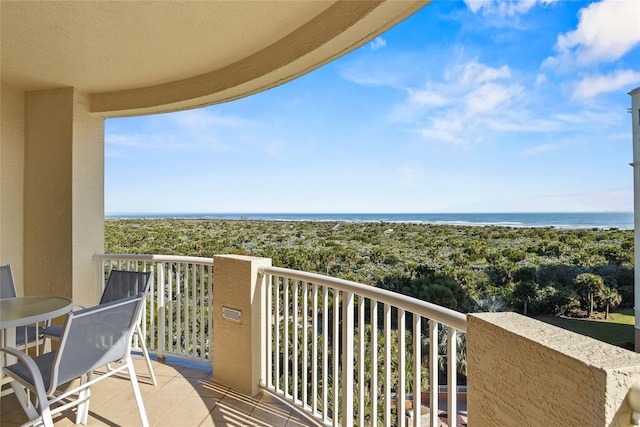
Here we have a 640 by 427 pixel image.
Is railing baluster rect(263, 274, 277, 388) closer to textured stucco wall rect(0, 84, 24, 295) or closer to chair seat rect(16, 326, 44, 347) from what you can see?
chair seat rect(16, 326, 44, 347)

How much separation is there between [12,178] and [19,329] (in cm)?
188

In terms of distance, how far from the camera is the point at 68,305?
97.9 inches

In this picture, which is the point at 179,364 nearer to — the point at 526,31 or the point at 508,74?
the point at 526,31

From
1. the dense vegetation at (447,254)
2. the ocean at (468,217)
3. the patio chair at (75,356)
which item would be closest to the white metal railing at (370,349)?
the patio chair at (75,356)

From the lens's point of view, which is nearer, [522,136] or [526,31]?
[526,31]

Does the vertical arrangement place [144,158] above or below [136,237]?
above

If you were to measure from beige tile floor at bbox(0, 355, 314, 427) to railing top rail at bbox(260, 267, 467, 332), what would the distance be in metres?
1.08

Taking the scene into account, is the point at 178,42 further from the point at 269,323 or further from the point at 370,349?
the point at 370,349

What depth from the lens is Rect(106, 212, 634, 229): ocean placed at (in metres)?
12.9

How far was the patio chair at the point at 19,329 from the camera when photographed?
271 centimetres

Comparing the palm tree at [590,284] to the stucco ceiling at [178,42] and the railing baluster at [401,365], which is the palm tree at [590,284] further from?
the stucco ceiling at [178,42]

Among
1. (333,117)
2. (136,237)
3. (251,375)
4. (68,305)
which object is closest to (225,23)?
(68,305)

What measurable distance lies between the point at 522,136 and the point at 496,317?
2507 centimetres

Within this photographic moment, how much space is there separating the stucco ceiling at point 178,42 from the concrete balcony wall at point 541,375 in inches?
72.3
